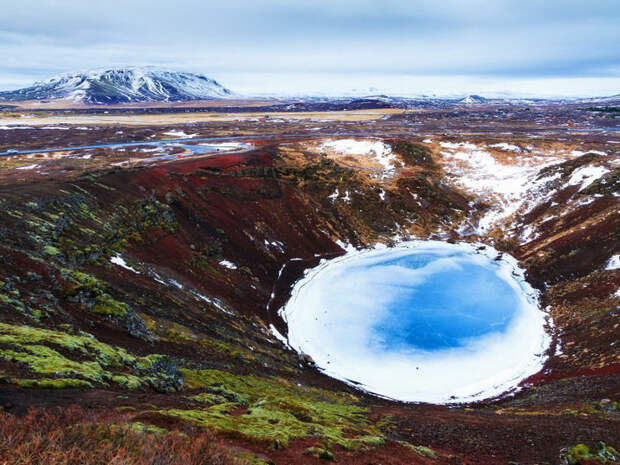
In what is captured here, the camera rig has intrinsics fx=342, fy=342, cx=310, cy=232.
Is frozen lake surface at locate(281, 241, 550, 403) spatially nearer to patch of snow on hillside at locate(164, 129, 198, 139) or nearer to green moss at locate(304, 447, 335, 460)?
green moss at locate(304, 447, 335, 460)

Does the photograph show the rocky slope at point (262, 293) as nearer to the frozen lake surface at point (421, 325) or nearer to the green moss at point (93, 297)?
the green moss at point (93, 297)

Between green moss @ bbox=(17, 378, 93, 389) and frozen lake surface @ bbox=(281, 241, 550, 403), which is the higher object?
green moss @ bbox=(17, 378, 93, 389)

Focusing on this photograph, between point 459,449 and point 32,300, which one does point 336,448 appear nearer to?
point 459,449

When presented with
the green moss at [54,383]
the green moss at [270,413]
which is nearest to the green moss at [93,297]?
the green moss at [270,413]

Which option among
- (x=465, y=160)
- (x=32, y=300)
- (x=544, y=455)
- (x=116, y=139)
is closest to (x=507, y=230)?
(x=465, y=160)

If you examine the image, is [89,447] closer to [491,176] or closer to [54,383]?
[54,383]

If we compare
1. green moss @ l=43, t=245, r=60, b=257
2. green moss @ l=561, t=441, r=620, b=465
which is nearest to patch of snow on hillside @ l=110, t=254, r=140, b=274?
green moss @ l=43, t=245, r=60, b=257
